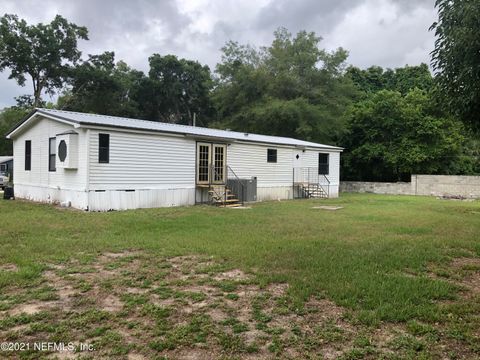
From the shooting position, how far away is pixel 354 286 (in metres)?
4.29

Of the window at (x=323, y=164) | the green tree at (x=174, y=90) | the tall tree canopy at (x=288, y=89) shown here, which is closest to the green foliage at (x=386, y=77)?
the tall tree canopy at (x=288, y=89)

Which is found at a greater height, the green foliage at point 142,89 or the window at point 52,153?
the green foliage at point 142,89

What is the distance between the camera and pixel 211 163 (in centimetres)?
1460

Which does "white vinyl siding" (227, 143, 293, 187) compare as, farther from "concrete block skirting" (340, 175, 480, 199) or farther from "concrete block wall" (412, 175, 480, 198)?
"concrete block wall" (412, 175, 480, 198)

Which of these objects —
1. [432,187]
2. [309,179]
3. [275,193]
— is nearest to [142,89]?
[309,179]

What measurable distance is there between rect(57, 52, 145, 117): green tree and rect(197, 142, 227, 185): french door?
20.8 meters

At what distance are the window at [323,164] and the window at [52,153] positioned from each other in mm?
12843

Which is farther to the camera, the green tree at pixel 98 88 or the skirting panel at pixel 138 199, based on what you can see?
the green tree at pixel 98 88

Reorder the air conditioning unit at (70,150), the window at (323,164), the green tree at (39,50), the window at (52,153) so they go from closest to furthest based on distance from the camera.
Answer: the air conditioning unit at (70,150) → the window at (52,153) → the window at (323,164) → the green tree at (39,50)

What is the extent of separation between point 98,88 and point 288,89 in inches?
647

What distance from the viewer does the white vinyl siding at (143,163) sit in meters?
11.3

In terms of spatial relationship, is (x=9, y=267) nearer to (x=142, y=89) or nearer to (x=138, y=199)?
(x=138, y=199)

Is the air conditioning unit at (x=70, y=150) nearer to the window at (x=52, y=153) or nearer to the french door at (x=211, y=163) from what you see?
the window at (x=52, y=153)

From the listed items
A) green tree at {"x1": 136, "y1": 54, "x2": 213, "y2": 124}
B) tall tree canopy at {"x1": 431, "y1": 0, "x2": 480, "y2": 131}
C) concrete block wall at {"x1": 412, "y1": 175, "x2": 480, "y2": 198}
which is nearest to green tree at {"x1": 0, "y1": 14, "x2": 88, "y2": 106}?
green tree at {"x1": 136, "y1": 54, "x2": 213, "y2": 124}
